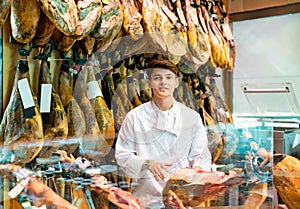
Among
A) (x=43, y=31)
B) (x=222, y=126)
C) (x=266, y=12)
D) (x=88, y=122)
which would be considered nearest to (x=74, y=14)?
(x=43, y=31)

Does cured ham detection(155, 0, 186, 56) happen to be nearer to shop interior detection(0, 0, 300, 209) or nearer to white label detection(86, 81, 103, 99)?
shop interior detection(0, 0, 300, 209)

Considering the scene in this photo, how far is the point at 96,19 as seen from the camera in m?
1.26

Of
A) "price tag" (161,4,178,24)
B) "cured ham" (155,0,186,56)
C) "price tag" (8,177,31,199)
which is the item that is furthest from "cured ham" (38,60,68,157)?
"price tag" (161,4,178,24)

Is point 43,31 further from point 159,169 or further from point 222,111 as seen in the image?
point 222,111

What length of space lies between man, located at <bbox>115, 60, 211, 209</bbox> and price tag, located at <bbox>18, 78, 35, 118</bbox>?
0.27 meters

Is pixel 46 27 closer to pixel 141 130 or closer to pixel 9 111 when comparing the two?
pixel 9 111

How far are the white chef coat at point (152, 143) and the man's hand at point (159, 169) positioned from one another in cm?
1

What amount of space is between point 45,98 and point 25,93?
0.07 meters

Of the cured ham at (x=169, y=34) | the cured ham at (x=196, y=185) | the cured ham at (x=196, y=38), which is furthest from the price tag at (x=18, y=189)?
the cured ham at (x=196, y=38)

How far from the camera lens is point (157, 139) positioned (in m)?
1.22

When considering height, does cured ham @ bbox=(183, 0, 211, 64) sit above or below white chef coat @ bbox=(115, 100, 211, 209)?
above

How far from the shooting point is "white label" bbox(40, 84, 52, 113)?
1.25 meters

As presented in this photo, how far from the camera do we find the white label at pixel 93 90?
4.61ft

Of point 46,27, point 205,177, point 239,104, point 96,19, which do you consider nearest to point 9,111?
point 46,27
